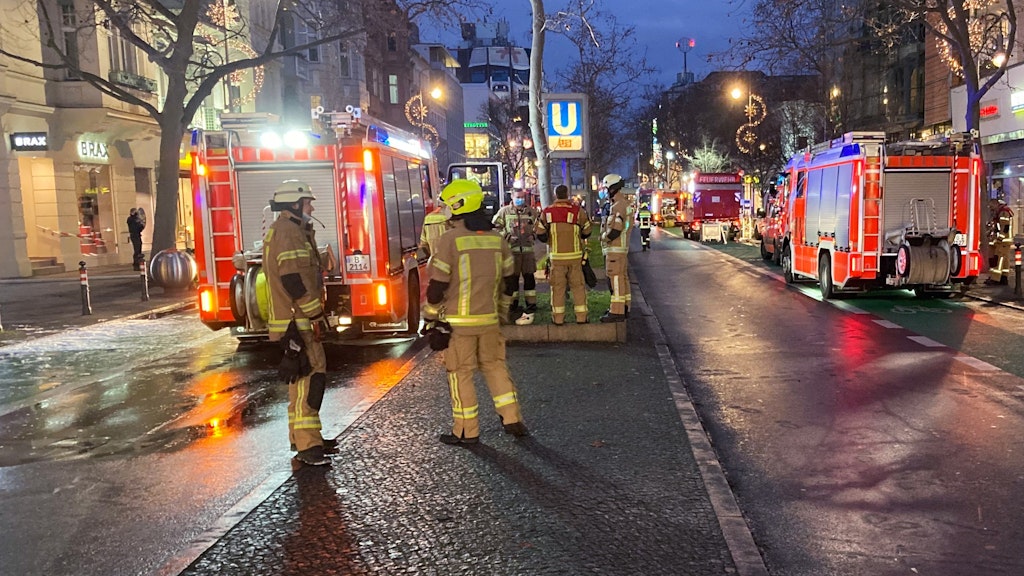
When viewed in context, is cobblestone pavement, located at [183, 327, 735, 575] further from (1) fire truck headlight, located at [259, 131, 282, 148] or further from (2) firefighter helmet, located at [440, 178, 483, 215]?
(1) fire truck headlight, located at [259, 131, 282, 148]

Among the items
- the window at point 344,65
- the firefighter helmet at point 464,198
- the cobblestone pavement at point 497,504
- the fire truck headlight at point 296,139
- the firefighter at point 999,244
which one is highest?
the window at point 344,65

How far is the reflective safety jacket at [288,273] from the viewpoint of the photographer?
5.69m

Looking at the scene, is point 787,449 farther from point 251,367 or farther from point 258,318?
point 251,367

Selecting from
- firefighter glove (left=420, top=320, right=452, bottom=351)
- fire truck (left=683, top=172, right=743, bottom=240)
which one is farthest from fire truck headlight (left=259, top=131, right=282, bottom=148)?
fire truck (left=683, top=172, right=743, bottom=240)

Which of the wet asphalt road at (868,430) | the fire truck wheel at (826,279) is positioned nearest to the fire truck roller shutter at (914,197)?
the fire truck wheel at (826,279)

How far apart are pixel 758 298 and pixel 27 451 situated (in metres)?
12.1

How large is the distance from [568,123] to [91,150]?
16.7m

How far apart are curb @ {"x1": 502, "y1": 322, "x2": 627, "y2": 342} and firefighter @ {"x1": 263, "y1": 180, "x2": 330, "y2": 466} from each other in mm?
4426

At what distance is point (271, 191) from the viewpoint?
1021 cm

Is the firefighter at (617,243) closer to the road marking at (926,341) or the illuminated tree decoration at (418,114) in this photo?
the road marking at (926,341)

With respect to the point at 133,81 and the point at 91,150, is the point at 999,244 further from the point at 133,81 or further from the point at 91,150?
the point at 91,150

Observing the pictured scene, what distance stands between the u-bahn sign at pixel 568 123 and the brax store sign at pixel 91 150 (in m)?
15.9

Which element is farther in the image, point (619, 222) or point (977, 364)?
point (619, 222)

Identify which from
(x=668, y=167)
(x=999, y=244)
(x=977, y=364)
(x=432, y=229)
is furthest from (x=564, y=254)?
(x=668, y=167)
